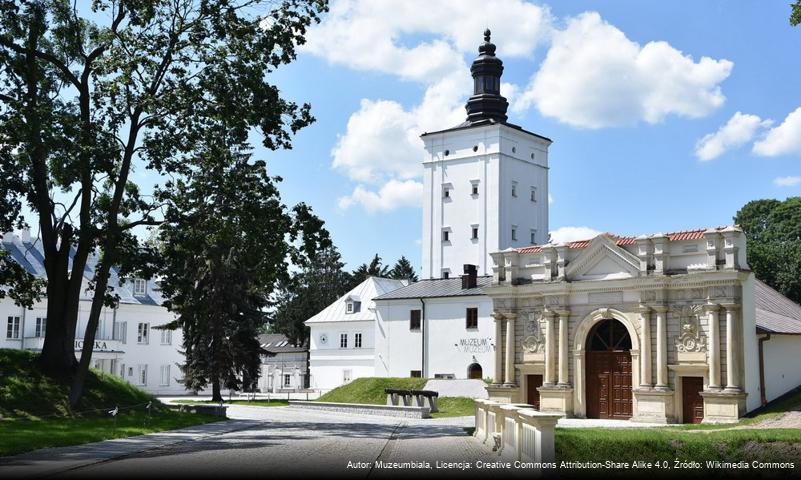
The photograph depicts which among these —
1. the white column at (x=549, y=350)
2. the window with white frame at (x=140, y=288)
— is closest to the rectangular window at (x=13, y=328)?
the window with white frame at (x=140, y=288)

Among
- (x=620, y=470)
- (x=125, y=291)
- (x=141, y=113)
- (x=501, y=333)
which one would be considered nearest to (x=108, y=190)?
(x=141, y=113)

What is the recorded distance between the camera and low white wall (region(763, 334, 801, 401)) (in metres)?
32.5

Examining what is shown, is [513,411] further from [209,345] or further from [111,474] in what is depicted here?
[209,345]

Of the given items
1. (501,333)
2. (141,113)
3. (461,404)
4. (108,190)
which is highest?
(141,113)

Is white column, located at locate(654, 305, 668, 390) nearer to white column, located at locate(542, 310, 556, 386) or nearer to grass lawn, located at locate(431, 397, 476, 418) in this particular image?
white column, located at locate(542, 310, 556, 386)

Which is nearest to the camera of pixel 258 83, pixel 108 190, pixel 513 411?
pixel 513 411

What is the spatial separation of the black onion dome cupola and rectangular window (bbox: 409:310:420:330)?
19.0m

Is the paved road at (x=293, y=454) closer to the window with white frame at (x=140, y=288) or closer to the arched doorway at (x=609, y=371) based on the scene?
the arched doorway at (x=609, y=371)

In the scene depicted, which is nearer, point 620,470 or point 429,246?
point 620,470

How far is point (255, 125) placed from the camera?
29.2 meters

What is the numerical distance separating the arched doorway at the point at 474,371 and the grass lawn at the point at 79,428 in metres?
22.7

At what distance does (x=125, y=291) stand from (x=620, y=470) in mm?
54449

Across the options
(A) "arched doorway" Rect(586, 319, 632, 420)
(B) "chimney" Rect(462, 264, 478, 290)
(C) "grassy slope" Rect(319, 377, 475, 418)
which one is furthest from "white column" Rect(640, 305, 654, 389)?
(B) "chimney" Rect(462, 264, 478, 290)

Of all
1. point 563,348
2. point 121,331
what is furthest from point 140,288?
point 563,348
